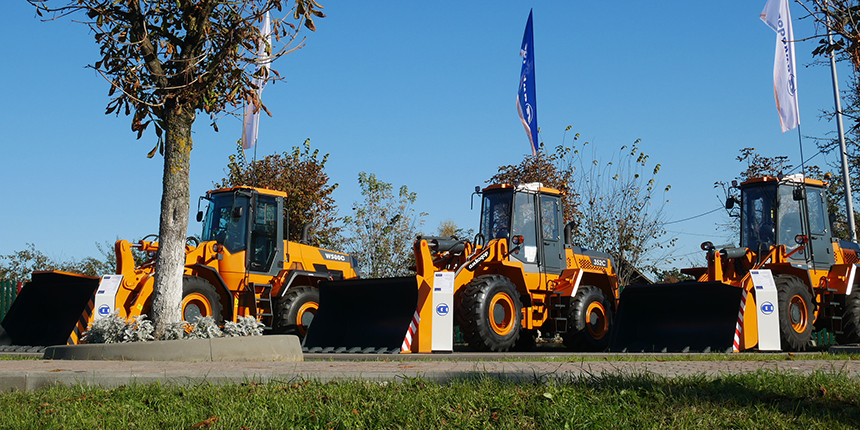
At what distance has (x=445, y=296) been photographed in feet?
38.0

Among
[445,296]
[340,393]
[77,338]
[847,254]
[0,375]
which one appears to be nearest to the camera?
[340,393]

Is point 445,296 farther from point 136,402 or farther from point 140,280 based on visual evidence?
point 136,402

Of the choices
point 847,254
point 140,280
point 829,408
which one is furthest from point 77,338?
point 847,254

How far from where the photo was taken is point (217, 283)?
1370 cm


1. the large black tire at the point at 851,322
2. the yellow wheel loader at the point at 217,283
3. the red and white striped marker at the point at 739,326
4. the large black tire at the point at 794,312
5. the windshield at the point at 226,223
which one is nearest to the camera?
the red and white striped marker at the point at 739,326

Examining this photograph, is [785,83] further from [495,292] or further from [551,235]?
[495,292]

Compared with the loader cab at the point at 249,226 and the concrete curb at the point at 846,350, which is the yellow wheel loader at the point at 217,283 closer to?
the loader cab at the point at 249,226

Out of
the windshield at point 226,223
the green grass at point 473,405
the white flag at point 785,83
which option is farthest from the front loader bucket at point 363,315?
the white flag at point 785,83

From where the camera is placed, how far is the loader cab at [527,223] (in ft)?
44.5

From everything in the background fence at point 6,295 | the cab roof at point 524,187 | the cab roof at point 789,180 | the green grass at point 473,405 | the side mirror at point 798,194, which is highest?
the cab roof at point 789,180

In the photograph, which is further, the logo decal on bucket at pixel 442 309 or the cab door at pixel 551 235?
the cab door at pixel 551 235

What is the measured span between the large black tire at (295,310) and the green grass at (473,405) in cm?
873

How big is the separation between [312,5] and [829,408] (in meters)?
7.78

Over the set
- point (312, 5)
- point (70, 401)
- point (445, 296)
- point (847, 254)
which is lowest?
point (70, 401)
